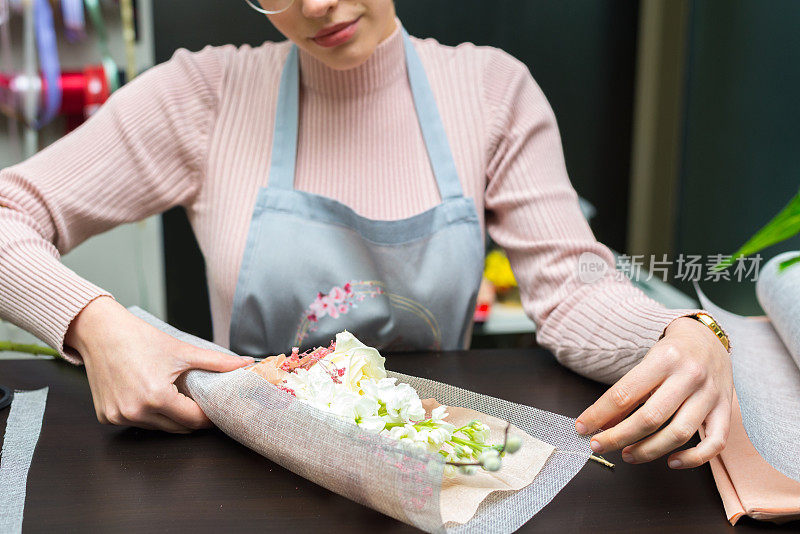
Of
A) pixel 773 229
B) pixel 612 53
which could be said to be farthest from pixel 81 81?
pixel 773 229

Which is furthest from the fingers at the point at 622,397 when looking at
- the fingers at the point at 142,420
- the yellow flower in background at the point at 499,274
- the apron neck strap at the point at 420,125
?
the yellow flower in background at the point at 499,274

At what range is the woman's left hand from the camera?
65 centimetres

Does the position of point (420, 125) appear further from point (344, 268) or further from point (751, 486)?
point (751, 486)

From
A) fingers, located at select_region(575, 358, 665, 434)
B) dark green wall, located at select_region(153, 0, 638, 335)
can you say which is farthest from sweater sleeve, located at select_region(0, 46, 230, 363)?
dark green wall, located at select_region(153, 0, 638, 335)

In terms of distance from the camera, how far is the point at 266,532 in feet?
1.90

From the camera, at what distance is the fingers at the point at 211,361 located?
0.76m

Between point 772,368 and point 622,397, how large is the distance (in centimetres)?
35

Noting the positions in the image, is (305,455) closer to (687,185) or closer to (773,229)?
(773,229)

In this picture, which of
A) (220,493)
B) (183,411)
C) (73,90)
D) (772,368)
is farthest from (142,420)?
(73,90)

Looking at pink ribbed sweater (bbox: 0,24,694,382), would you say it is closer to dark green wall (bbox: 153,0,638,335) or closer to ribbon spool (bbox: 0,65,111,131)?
ribbon spool (bbox: 0,65,111,131)

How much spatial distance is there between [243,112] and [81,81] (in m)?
0.99

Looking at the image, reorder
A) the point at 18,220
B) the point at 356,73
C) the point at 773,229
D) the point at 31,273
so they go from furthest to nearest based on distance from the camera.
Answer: the point at 356,73 < the point at 18,220 < the point at 31,273 < the point at 773,229

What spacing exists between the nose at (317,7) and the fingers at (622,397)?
0.60 metres

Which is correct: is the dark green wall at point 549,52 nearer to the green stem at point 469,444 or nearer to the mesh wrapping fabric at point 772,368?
the mesh wrapping fabric at point 772,368
